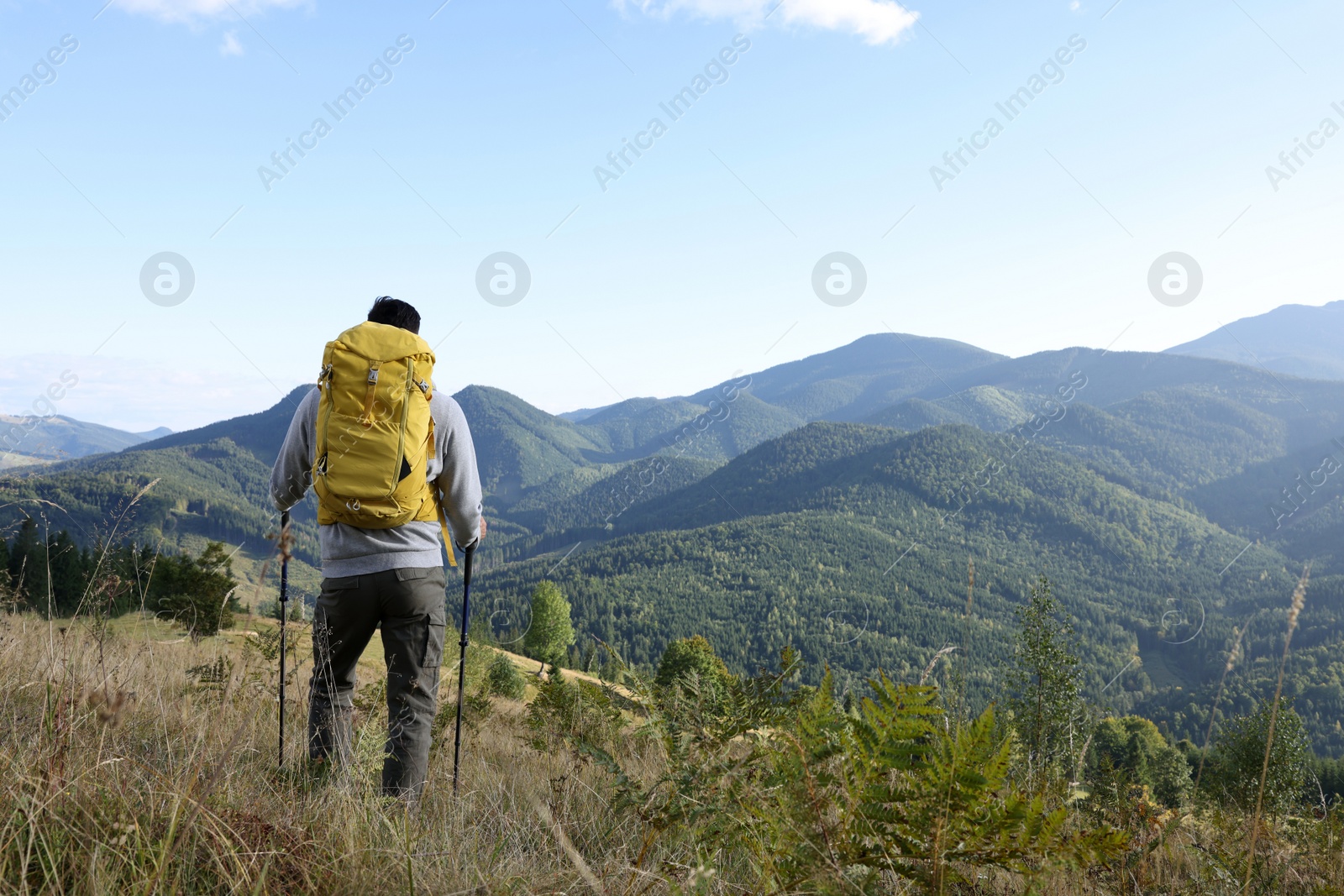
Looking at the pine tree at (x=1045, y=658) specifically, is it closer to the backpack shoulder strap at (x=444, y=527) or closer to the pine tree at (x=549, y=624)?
the backpack shoulder strap at (x=444, y=527)

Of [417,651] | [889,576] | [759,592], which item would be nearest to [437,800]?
[417,651]

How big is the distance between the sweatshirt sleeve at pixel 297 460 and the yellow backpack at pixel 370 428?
0.26 metres

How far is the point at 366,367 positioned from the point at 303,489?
88 cm

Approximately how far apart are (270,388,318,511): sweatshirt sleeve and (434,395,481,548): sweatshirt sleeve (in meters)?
0.59

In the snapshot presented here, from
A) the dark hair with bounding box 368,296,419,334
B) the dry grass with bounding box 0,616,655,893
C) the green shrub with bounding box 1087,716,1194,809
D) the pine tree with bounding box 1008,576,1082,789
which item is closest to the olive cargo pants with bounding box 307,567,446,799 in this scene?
the dry grass with bounding box 0,616,655,893

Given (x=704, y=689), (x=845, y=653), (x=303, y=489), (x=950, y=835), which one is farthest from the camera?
(x=845, y=653)

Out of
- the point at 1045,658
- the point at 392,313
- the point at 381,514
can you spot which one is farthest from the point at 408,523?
the point at 1045,658

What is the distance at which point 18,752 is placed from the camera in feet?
7.26

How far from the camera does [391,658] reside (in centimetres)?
333

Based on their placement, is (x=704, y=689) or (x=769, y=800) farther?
(x=704, y=689)

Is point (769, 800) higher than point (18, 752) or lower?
lower

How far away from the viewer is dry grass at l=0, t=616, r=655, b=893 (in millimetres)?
1689

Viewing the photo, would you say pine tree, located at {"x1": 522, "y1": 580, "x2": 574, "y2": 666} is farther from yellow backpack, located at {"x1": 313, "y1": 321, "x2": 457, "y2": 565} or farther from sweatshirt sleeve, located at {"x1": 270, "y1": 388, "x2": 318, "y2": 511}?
yellow backpack, located at {"x1": 313, "y1": 321, "x2": 457, "y2": 565}

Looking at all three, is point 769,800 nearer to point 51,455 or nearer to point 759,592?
point 51,455
